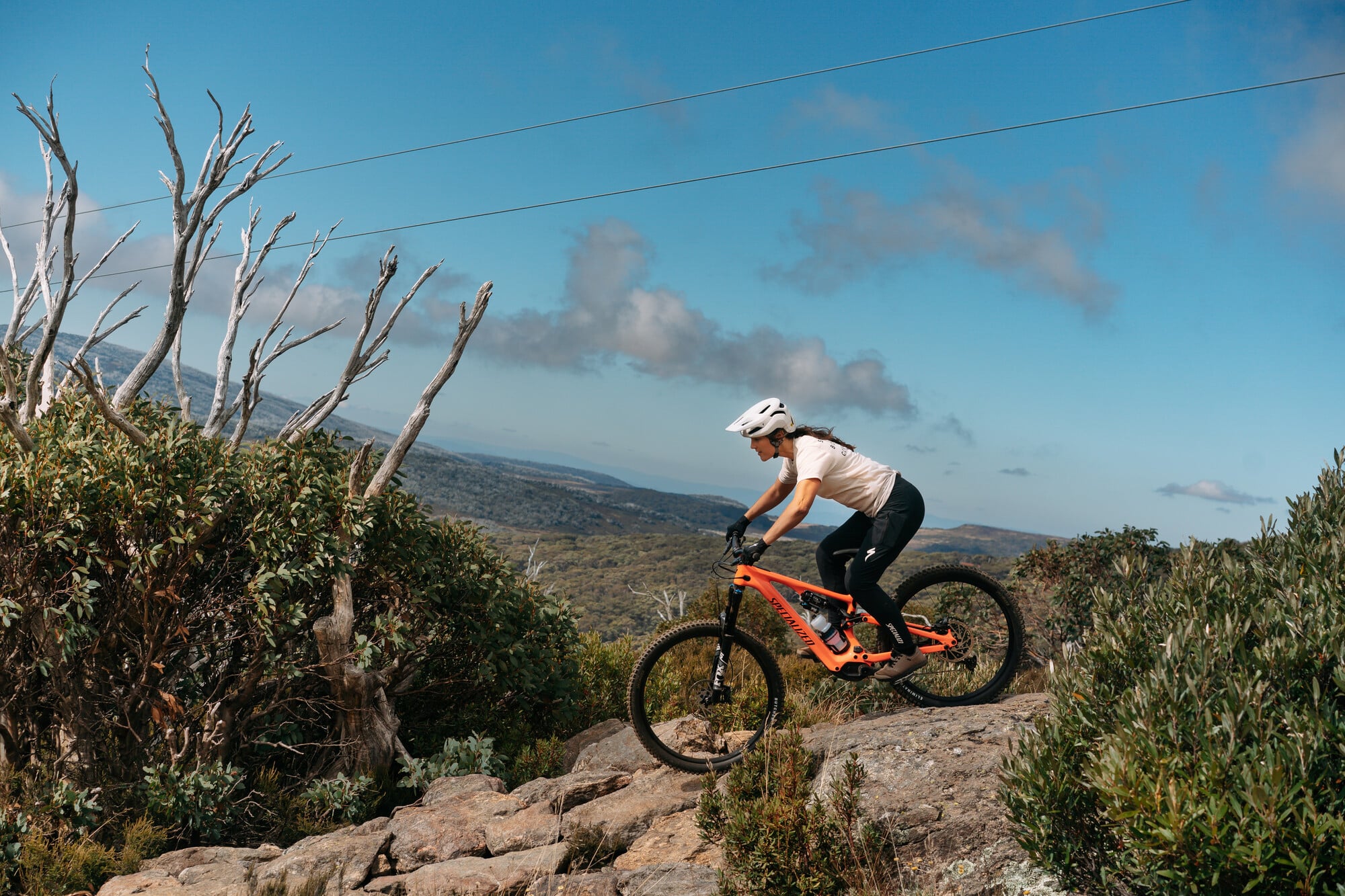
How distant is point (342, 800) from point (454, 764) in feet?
3.46

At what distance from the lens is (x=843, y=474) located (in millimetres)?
6543

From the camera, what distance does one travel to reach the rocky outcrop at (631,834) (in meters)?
4.98

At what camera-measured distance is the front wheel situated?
251 inches

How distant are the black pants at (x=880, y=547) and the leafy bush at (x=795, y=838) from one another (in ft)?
4.99

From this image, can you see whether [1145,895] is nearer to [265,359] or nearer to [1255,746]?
[1255,746]

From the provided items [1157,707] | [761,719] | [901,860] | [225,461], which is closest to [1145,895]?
[1157,707]

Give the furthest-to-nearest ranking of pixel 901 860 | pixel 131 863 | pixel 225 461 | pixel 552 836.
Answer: pixel 225 461 < pixel 131 863 < pixel 552 836 < pixel 901 860

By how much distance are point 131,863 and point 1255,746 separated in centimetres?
770

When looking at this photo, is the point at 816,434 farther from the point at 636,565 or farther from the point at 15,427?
the point at 636,565

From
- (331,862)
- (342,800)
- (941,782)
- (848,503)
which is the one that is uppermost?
(848,503)

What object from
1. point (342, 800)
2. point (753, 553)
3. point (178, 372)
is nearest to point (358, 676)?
point (342, 800)

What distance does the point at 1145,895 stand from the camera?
3836 millimetres

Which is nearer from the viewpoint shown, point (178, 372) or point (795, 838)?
point (795, 838)

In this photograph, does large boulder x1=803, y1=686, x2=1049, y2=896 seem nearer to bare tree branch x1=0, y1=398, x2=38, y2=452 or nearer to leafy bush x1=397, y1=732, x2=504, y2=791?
leafy bush x1=397, y1=732, x2=504, y2=791
